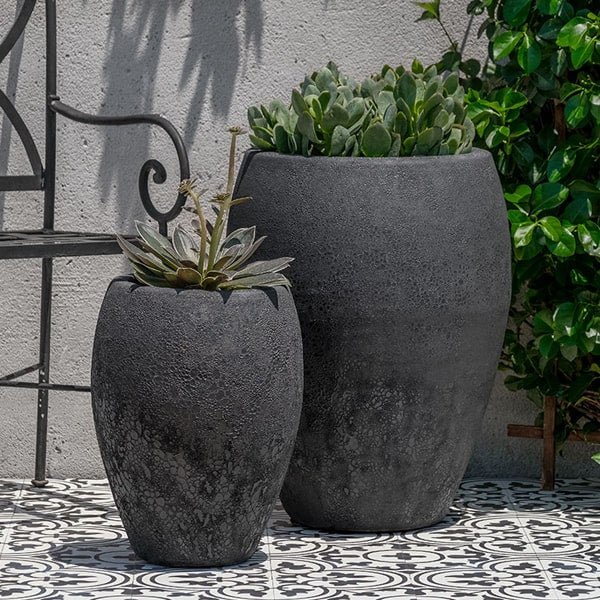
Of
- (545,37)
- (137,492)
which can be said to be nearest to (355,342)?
(137,492)

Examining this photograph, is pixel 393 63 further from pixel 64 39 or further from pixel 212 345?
pixel 212 345

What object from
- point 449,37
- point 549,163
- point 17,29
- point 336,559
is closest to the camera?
point 336,559

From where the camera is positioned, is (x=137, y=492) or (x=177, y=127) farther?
(x=177, y=127)

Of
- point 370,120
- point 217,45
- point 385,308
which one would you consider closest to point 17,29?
point 217,45

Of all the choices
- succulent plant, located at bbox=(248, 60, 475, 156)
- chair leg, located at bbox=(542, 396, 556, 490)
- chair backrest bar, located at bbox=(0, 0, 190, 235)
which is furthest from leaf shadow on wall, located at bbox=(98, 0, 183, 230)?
chair leg, located at bbox=(542, 396, 556, 490)

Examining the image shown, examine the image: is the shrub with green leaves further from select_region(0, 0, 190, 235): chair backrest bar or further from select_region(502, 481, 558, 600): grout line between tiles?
select_region(0, 0, 190, 235): chair backrest bar

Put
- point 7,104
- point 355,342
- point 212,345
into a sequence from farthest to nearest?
point 7,104 < point 355,342 < point 212,345

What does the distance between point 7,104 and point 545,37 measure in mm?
1244

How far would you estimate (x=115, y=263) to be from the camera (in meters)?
3.34

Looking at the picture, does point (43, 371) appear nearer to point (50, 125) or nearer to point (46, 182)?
point (46, 182)

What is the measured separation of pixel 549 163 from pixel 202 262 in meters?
0.91

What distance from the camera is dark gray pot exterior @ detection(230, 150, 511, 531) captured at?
271 centimetres

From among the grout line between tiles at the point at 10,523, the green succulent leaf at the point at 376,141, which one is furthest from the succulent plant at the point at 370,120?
the grout line between tiles at the point at 10,523

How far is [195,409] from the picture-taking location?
8.21ft
